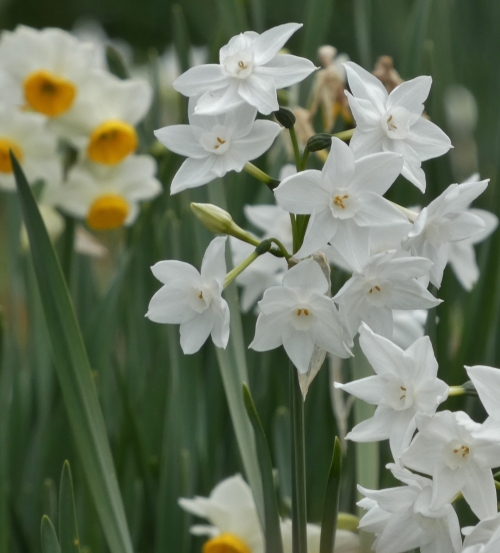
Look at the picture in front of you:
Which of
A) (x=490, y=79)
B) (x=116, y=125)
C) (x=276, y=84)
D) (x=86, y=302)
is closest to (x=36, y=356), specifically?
(x=86, y=302)

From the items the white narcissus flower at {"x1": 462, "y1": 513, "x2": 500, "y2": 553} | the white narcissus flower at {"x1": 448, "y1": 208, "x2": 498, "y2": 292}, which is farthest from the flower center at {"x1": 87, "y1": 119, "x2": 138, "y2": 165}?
the white narcissus flower at {"x1": 462, "y1": 513, "x2": 500, "y2": 553}

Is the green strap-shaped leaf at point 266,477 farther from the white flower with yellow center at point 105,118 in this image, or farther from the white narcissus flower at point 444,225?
the white flower with yellow center at point 105,118

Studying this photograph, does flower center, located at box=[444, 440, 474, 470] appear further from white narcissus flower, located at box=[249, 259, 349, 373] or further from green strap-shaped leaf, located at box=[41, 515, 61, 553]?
green strap-shaped leaf, located at box=[41, 515, 61, 553]

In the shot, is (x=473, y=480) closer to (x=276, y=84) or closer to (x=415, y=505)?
(x=415, y=505)

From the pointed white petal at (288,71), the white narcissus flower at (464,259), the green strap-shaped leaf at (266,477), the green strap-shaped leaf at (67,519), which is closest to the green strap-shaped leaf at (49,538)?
the green strap-shaped leaf at (67,519)

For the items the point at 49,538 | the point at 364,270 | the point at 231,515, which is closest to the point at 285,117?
the point at 364,270

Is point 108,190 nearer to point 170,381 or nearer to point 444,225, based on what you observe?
point 170,381
